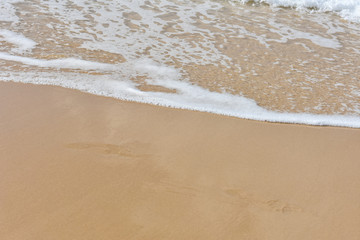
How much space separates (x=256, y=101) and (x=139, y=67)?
1374mm

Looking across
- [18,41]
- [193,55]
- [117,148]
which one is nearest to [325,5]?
[193,55]

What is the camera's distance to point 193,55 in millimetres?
4594

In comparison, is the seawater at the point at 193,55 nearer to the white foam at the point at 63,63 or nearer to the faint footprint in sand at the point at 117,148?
the white foam at the point at 63,63

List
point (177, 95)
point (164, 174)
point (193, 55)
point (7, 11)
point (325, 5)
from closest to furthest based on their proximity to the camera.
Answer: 1. point (164, 174)
2. point (177, 95)
3. point (193, 55)
4. point (7, 11)
5. point (325, 5)

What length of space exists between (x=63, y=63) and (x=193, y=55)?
1508 mm

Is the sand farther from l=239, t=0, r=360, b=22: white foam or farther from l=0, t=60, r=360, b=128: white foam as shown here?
l=239, t=0, r=360, b=22: white foam

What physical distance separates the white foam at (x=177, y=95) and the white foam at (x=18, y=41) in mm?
776

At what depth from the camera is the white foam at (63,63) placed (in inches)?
159

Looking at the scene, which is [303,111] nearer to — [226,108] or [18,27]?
[226,108]

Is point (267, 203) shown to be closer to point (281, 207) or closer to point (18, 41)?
point (281, 207)

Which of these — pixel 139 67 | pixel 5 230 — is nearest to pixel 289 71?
pixel 139 67


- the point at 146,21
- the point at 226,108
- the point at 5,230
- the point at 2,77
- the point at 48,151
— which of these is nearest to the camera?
the point at 5,230

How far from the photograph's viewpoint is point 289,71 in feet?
13.9

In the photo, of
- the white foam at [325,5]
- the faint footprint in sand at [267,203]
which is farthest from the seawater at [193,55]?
the faint footprint in sand at [267,203]
